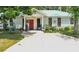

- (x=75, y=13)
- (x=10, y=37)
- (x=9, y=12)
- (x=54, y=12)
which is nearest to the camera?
(x=9, y=12)

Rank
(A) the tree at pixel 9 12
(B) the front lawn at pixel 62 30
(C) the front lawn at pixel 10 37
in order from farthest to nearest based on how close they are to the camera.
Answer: (C) the front lawn at pixel 10 37
(A) the tree at pixel 9 12
(B) the front lawn at pixel 62 30

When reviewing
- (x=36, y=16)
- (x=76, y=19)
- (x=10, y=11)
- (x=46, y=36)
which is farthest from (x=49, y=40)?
(x=36, y=16)

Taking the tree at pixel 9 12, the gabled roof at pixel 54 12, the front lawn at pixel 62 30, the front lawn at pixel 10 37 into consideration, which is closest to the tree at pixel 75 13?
the front lawn at pixel 62 30

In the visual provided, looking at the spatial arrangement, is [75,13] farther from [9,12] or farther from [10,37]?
[10,37]

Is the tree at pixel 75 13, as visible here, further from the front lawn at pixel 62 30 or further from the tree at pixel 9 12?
the tree at pixel 9 12

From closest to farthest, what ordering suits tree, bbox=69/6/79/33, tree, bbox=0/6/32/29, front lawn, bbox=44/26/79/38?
front lawn, bbox=44/26/79/38, tree, bbox=0/6/32/29, tree, bbox=69/6/79/33

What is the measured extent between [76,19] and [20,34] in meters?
4.69

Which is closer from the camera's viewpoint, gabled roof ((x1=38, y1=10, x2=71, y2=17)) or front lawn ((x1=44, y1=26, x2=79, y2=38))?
front lawn ((x1=44, y1=26, x2=79, y2=38))

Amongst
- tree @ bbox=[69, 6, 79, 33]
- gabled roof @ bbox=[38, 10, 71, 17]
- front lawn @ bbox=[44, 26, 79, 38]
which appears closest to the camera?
front lawn @ bbox=[44, 26, 79, 38]

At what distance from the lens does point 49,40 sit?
20719 mm

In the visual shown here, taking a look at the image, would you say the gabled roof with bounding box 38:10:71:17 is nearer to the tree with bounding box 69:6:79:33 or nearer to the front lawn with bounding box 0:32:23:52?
the tree with bounding box 69:6:79:33

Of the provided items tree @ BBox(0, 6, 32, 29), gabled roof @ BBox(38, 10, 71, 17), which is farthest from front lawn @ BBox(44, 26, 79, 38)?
gabled roof @ BBox(38, 10, 71, 17)

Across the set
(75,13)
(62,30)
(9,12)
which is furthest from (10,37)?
(75,13)

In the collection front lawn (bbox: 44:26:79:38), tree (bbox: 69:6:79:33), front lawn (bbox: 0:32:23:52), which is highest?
tree (bbox: 69:6:79:33)
